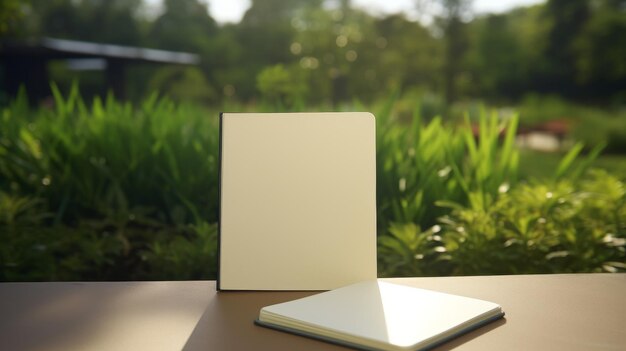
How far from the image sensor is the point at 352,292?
943 mm

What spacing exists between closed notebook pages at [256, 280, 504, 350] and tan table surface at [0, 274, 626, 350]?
0.05 feet

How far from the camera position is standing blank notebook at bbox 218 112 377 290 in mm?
1005

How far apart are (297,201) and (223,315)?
0.67ft

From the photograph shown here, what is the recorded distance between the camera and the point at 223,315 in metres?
A: 0.88

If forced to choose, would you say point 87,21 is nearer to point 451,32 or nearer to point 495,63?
point 451,32

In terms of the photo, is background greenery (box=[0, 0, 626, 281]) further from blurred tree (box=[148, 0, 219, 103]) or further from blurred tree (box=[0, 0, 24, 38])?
blurred tree (box=[148, 0, 219, 103])

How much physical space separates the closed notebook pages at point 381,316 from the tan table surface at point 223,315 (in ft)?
0.05

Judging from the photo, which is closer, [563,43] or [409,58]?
[409,58]

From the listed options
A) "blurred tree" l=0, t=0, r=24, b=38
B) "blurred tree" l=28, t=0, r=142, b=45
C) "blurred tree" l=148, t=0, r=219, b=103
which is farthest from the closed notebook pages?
"blurred tree" l=28, t=0, r=142, b=45

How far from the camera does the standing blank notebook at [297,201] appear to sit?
1.00m

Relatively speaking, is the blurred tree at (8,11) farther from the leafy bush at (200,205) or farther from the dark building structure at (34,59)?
the dark building structure at (34,59)

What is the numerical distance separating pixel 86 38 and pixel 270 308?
28.2m

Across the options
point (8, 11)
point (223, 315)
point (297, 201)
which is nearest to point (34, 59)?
Result: point (8, 11)

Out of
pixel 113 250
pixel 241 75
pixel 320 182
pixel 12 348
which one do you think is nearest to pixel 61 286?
pixel 12 348
